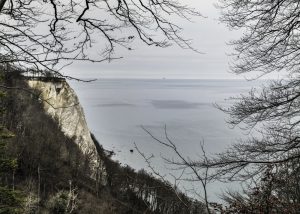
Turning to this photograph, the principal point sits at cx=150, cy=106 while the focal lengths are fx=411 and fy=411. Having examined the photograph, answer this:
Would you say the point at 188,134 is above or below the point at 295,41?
below

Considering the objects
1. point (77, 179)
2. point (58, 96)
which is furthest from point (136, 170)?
point (58, 96)

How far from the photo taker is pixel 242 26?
607 centimetres

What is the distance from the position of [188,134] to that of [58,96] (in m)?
20.1

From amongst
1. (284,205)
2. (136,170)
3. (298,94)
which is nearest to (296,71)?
(298,94)

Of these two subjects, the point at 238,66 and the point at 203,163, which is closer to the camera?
the point at 203,163

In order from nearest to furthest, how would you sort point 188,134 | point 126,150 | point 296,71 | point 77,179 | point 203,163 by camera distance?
1. point 203,163
2. point 296,71
3. point 77,179
4. point 126,150
5. point 188,134

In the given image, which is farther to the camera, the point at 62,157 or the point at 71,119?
the point at 71,119

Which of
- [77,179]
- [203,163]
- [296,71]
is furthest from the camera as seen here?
[77,179]

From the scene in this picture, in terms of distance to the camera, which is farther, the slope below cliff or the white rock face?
the white rock face

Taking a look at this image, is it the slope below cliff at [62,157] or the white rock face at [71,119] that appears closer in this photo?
the slope below cliff at [62,157]

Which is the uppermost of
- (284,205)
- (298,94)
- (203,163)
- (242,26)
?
(242,26)

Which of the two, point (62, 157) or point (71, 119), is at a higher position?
point (71, 119)

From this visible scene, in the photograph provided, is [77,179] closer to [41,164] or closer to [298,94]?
[41,164]

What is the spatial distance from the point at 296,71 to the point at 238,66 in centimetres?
88
